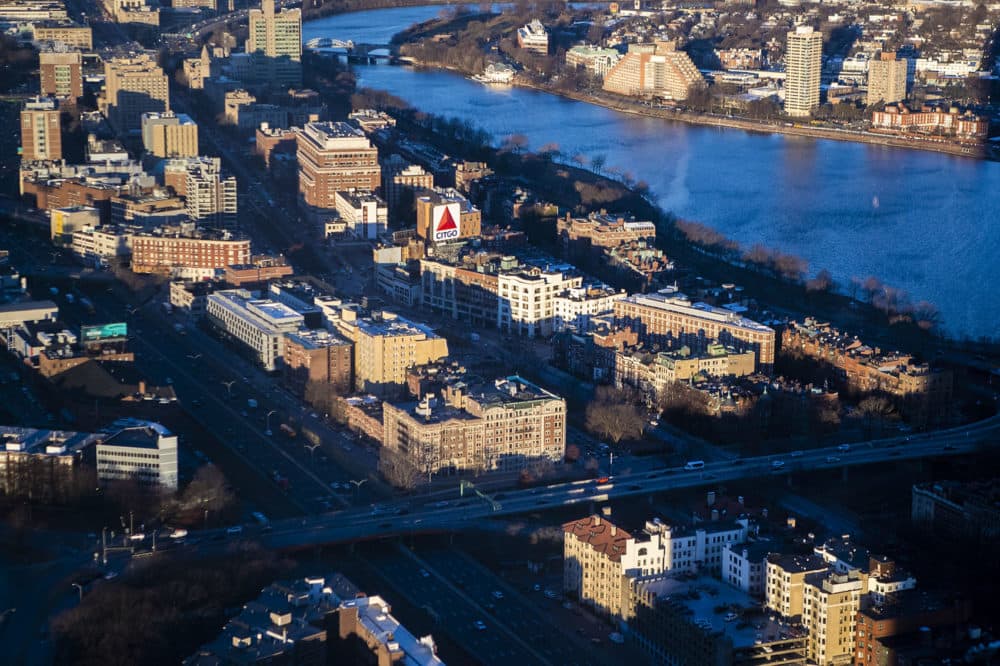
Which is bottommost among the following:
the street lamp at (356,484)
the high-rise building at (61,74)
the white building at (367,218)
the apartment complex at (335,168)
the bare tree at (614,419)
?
the street lamp at (356,484)

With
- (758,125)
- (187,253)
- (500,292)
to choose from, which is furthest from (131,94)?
(758,125)

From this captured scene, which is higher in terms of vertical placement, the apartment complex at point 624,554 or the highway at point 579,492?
the apartment complex at point 624,554

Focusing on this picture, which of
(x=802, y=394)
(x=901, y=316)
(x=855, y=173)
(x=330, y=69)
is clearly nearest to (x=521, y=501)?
(x=802, y=394)

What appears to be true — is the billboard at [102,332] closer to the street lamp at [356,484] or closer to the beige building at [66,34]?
the street lamp at [356,484]

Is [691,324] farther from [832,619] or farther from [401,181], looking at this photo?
[832,619]

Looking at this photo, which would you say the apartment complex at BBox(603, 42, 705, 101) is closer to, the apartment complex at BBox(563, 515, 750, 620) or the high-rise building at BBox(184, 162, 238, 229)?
the high-rise building at BBox(184, 162, 238, 229)

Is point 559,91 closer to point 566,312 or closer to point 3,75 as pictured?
point 3,75

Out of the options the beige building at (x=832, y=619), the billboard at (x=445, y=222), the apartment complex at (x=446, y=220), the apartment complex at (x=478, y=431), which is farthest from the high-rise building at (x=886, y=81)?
the beige building at (x=832, y=619)
